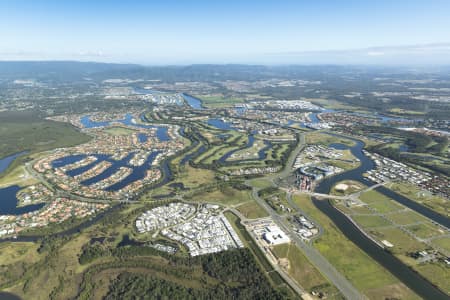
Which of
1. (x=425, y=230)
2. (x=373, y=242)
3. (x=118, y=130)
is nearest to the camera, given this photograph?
(x=373, y=242)

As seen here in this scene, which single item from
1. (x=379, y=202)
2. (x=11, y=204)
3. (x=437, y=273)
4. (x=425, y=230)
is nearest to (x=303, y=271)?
(x=437, y=273)

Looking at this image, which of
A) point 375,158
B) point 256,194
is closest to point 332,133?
point 375,158

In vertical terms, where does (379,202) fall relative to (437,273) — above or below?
above

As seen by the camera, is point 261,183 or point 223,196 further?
point 261,183

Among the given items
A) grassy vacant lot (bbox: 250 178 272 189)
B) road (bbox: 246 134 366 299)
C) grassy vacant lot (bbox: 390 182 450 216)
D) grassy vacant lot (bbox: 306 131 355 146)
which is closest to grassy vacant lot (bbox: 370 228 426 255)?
road (bbox: 246 134 366 299)

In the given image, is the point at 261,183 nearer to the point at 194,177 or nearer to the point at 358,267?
the point at 194,177
